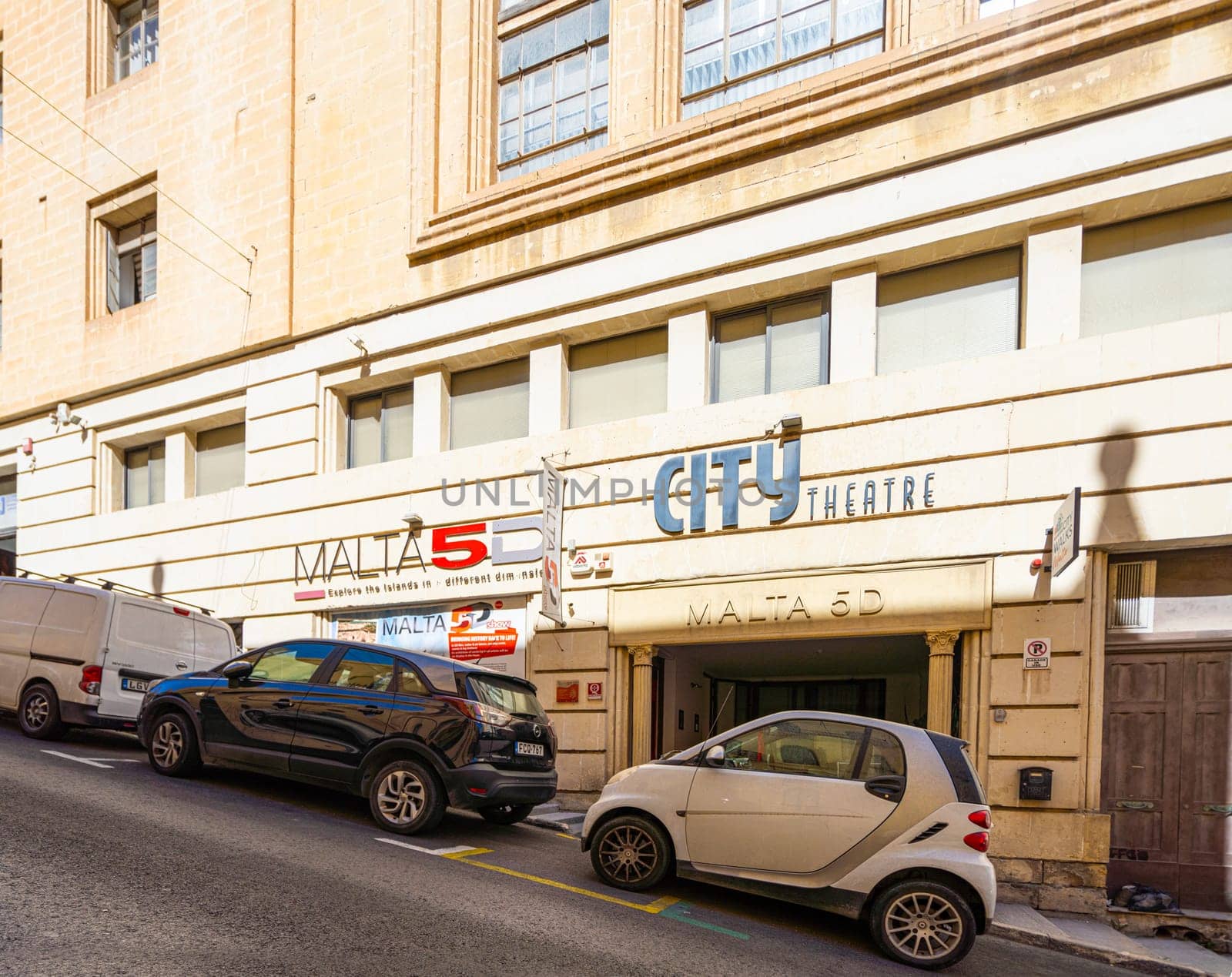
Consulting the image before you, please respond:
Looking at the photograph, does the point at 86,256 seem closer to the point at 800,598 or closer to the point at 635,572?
the point at 635,572

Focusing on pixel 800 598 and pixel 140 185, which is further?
pixel 140 185

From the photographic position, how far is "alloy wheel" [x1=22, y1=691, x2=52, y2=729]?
11203mm

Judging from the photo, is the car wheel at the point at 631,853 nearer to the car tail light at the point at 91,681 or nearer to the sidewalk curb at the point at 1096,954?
the sidewalk curb at the point at 1096,954

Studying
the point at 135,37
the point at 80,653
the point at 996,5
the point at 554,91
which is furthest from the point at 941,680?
A: the point at 135,37

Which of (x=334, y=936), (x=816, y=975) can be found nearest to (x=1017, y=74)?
(x=816, y=975)

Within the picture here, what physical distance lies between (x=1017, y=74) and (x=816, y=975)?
972 centimetres

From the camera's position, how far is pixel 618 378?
13.4 m

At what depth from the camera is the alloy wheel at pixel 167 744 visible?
31.2ft

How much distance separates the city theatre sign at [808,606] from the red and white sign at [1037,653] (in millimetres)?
449

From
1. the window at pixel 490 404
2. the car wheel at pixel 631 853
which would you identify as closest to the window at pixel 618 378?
the window at pixel 490 404

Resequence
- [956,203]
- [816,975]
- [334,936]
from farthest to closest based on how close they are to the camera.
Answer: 1. [956,203]
2. [816,975]
3. [334,936]

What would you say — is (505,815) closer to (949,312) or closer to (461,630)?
(461,630)

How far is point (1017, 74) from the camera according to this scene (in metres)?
10.6

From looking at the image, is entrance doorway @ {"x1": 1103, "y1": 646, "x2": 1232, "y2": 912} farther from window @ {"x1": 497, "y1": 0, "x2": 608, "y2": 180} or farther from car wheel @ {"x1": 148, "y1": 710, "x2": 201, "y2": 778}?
window @ {"x1": 497, "y1": 0, "x2": 608, "y2": 180}
